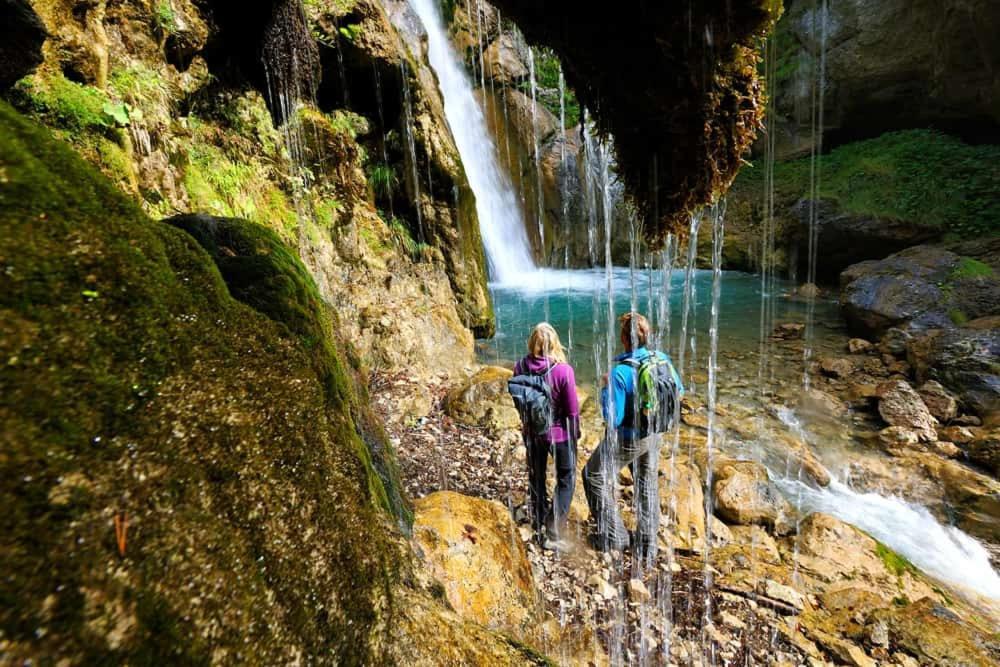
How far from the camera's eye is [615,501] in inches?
155

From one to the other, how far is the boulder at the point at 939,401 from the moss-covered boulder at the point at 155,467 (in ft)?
28.9

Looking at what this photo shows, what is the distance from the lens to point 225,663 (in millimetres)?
797

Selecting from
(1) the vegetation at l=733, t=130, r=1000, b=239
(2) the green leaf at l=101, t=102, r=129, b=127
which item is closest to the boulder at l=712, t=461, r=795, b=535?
(2) the green leaf at l=101, t=102, r=129, b=127

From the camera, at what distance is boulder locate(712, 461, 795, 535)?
4.61 m

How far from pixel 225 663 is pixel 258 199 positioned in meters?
6.03

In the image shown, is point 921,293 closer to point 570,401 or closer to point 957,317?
point 957,317

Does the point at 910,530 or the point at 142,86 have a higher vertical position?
the point at 142,86

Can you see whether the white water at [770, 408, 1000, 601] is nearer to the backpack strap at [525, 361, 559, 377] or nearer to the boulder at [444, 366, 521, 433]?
the boulder at [444, 366, 521, 433]

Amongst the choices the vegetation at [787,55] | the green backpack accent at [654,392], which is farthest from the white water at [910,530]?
the vegetation at [787,55]

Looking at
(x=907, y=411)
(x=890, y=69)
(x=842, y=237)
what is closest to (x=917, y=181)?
(x=842, y=237)

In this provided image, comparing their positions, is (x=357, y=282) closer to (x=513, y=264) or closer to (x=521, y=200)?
(x=513, y=264)

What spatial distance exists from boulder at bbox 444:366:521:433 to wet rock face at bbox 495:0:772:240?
413cm

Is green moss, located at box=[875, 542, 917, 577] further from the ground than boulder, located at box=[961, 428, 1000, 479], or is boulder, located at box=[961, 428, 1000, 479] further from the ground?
boulder, located at box=[961, 428, 1000, 479]

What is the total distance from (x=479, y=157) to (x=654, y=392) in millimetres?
14202
